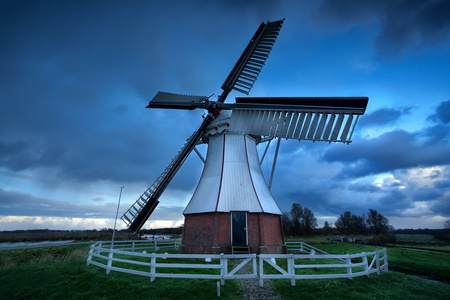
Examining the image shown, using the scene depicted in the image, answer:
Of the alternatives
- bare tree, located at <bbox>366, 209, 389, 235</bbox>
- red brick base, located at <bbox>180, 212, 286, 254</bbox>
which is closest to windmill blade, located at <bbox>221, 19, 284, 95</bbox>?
red brick base, located at <bbox>180, 212, 286, 254</bbox>

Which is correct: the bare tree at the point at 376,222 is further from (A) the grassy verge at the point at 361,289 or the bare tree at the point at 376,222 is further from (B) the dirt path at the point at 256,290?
(B) the dirt path at the point at 256,290

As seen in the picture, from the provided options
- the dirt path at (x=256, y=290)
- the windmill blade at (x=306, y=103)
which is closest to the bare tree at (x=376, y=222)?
the windmill blade at (x=306, y=103)

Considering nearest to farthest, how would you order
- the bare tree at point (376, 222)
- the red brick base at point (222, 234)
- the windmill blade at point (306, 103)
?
1. the windmill blade at point (306, 103)
2. the red brick base at point (222, 234)
3. the bare tree at point (376, 222)

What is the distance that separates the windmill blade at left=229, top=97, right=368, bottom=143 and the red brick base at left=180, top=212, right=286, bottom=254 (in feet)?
16.3

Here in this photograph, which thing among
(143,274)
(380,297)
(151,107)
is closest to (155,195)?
(151,107)

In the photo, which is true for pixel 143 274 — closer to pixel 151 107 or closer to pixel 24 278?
pixel 24 278

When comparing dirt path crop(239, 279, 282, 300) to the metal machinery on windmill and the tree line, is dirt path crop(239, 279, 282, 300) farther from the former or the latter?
the tree line

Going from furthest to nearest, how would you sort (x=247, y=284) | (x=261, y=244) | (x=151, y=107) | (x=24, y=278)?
(x=151, y=107)
(x=261, y=244)
(x=24, y=278)
(x=247, y=284)

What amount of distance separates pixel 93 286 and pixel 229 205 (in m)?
7.22

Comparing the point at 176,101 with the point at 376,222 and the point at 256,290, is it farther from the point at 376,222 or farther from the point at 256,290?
the point at 376,222

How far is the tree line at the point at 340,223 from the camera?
216 ft

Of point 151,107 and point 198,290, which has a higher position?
point 151,107

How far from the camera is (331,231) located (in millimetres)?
74562

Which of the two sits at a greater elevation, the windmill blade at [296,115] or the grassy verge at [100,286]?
the windmill blade at [296,115]
